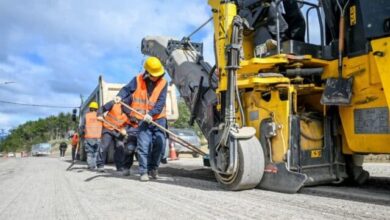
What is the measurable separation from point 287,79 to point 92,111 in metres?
7.28

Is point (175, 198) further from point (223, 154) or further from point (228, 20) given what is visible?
point (228, 20)

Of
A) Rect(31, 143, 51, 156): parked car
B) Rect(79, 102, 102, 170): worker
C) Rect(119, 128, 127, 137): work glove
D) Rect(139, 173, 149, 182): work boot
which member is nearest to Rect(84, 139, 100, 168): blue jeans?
Rect(79, 102, 102, 170): worker

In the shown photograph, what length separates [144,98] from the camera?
648cm

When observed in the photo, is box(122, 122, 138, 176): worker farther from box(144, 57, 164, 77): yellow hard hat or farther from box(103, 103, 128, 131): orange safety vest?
box(103, 103, 128, 131): orange safety vest

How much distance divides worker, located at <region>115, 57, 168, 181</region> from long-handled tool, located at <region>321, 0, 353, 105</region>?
103 inches

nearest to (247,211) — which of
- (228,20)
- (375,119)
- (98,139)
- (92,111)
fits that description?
(375,119)

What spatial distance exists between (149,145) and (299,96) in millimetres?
2317

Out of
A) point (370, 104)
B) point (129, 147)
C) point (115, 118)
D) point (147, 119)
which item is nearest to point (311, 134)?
point (370, 104)

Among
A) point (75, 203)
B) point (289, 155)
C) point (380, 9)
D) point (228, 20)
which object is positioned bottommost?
point (75, 203)

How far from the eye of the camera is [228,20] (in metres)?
5.49

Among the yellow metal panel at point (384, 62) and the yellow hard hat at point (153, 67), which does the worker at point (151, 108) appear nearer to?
the yellow hard hat at point (153, 67)

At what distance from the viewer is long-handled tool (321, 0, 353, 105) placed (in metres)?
4.43

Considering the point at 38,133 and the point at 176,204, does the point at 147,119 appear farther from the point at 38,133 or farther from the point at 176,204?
the point at 38,133

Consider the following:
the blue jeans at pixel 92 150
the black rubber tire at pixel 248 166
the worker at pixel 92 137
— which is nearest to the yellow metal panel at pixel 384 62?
the black rubber tire at pixel 248 166
